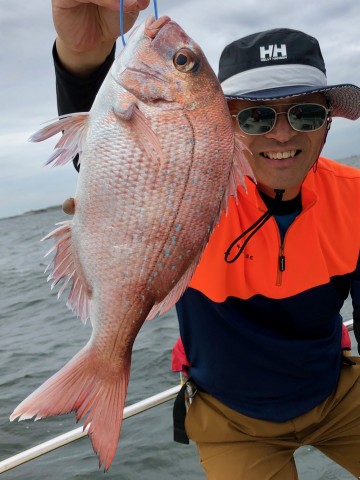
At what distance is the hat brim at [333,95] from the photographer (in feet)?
7.54

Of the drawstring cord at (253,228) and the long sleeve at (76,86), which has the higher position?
the long sleeve at (76,86)

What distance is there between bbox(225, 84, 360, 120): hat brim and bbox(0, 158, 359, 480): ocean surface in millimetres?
2600

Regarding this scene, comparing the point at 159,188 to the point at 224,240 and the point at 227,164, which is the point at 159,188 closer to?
the point at 227,164

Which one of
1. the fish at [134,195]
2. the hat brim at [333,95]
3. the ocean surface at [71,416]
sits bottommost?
the ocean surface at [71,416]

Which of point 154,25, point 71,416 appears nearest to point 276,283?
point 154,25

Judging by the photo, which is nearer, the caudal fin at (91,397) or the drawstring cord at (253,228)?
the caudal fin at (91,397)

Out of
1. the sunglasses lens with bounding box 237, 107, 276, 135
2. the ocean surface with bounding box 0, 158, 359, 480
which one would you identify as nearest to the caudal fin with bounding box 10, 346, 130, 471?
the sunglasses lens with bounding box 237, 107, 276, 135

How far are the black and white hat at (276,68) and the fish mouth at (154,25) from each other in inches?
29.1

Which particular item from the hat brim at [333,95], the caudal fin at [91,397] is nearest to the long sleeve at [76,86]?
the hat brim at [333,95]

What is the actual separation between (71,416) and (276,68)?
4265mm

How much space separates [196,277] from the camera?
2.60m

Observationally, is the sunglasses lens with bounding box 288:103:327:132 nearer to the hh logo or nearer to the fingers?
the hh logo

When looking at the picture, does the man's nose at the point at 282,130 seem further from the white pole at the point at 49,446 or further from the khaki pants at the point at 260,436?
the white pole at the point at 49,446

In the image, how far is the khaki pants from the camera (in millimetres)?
2721
